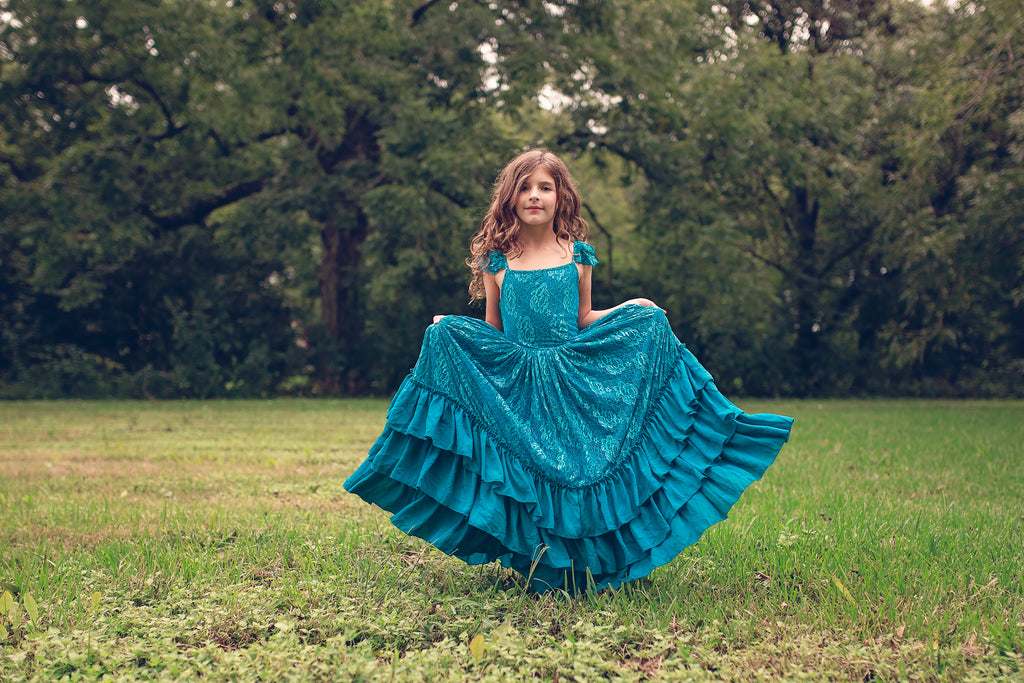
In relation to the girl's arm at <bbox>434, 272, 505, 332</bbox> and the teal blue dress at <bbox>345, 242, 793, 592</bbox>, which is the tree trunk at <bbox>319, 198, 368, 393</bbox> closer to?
the girl's arm at <bbox>434, 272, 505, 332</bbox>

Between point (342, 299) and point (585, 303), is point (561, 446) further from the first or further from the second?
point (342, 299)

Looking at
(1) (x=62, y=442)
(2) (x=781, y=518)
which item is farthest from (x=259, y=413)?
(2) (x=781, y=518)

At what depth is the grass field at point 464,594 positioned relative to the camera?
2779 mm

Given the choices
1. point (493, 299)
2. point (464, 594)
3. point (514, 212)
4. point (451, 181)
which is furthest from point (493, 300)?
point (451, 181)

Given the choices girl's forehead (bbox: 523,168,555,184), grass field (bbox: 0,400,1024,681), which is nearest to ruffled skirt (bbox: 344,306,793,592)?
grass field (bbox: 0,400,1024,681)

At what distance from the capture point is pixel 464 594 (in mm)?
3613

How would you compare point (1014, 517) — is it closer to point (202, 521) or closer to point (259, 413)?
point (202, 521)

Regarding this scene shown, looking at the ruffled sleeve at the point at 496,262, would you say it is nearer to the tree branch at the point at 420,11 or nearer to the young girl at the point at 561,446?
the young girl at the point at 561,446

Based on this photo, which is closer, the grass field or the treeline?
the grass field

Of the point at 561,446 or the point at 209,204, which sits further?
→ the point at 209,204

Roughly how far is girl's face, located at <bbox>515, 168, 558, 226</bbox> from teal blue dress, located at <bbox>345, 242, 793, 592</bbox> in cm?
58

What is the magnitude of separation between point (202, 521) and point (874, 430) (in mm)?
9000

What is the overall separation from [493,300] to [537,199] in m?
0.55

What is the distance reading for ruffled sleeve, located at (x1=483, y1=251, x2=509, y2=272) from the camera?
3.86 metres
